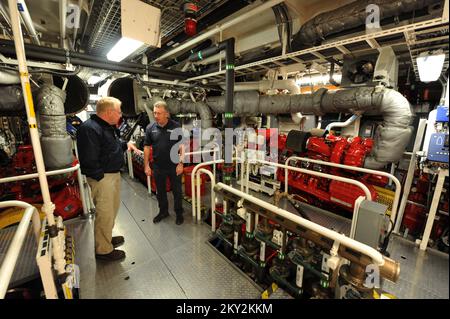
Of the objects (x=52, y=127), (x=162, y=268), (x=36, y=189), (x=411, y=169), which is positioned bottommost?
(x=162, y=268)

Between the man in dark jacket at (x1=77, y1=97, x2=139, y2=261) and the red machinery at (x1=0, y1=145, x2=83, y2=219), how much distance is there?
52.1 inches

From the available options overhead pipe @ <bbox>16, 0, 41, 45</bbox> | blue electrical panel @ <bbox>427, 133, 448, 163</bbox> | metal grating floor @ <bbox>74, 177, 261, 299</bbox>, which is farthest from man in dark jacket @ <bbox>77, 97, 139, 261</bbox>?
blue electrical panel @ <bbox>427, 133, 448, 163</bbox>

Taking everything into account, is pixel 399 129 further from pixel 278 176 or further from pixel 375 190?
Result: pixel 278 176

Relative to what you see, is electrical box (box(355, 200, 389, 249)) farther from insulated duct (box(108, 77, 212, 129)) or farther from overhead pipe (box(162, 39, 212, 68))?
insulated duct (box(108, 77, 212, 129))

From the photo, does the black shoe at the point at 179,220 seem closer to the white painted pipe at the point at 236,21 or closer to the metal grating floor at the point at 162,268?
the metal grating floor at the point at 162,268

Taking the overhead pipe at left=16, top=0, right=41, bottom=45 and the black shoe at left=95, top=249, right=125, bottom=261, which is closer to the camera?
the overhead pipe at left=16, top=0, right=41, bottom=45

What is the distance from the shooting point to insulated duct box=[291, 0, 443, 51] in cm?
165

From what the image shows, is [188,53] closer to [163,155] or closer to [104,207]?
[163,155]

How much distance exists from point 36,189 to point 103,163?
2752 mm

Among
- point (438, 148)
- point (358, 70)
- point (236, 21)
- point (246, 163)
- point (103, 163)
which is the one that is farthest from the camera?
point (246, 163)

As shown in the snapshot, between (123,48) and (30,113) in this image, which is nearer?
(30,113)

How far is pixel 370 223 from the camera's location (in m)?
1.37

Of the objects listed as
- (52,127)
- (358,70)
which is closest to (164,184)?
(52,127)

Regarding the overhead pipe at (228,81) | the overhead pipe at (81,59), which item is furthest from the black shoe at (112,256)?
the overhead pipe at (81,59)
